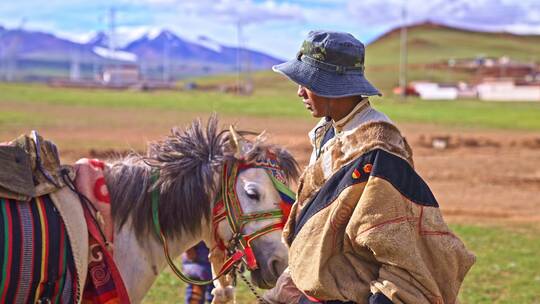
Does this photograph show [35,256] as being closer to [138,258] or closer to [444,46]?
[138,258]

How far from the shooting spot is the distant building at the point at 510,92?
57875 mm

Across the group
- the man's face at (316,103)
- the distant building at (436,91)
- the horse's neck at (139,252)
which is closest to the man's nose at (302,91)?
the man's face at (316,103)

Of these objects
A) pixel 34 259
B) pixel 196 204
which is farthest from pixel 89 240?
pixel 196 204

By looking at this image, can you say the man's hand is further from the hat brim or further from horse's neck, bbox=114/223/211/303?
horse's neck, bbox=114/223/211/303

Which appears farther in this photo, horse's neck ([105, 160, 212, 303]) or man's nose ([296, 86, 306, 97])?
horse's neck ([105, 160, 212, 303])

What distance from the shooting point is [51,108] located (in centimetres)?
3653

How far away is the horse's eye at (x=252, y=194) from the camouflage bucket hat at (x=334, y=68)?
1.08 m

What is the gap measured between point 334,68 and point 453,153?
1823cm

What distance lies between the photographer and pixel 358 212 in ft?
8.93

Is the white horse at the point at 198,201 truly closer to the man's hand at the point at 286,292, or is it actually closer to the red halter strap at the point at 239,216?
the red halter strap at the point at 239,216

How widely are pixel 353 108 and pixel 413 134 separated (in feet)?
74.2

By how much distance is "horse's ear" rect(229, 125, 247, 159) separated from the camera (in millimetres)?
4121

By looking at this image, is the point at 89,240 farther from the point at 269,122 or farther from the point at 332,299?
the point at 269,122

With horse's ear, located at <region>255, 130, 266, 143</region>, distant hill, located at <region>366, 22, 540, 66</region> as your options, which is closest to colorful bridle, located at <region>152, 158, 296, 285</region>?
horse's ear, located at <region>255, 130, 266, 143</region>
